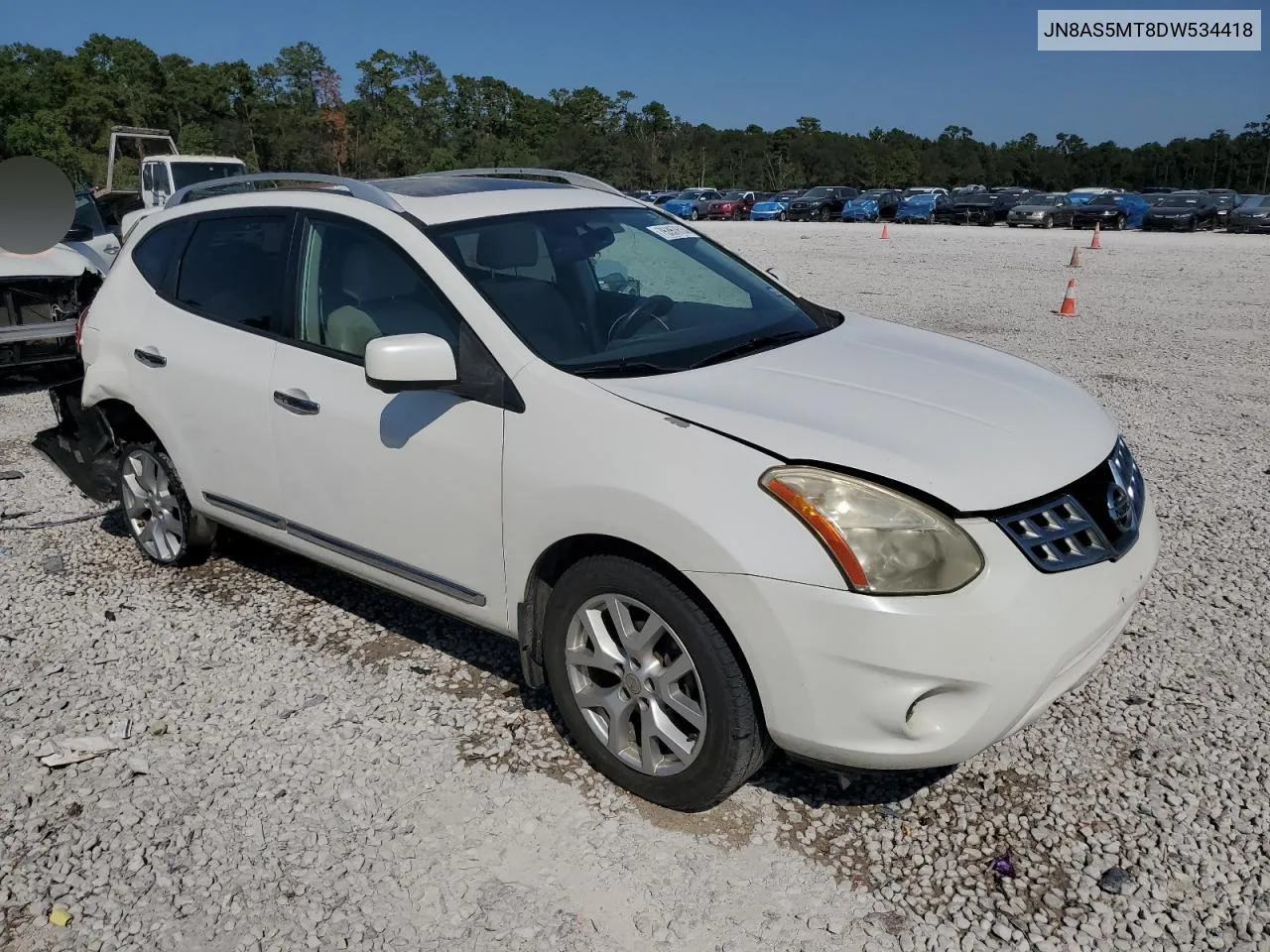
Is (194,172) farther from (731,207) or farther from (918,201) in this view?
(918,201)

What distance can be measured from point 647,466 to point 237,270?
7.86 feet

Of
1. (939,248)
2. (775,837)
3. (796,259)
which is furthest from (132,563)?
(939,248)

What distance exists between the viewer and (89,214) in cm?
1095

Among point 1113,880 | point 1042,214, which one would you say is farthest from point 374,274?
point 1042,214

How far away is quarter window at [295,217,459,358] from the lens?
136 inches

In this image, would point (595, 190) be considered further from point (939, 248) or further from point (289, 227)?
point (939, 248)

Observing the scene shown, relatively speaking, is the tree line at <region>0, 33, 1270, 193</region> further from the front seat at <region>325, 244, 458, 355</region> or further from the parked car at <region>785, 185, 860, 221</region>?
the front seat at <region>325, 244, 458, 355</region>

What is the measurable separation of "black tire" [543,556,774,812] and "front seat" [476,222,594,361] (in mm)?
760

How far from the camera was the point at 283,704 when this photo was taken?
12.1ft

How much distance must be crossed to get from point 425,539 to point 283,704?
905 mm

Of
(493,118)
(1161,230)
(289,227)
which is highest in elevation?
(493,118)

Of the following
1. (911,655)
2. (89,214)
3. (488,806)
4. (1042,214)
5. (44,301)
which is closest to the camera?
(911,655)

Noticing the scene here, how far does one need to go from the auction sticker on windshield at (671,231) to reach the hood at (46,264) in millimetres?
6073

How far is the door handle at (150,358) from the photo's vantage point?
14.3 feet
